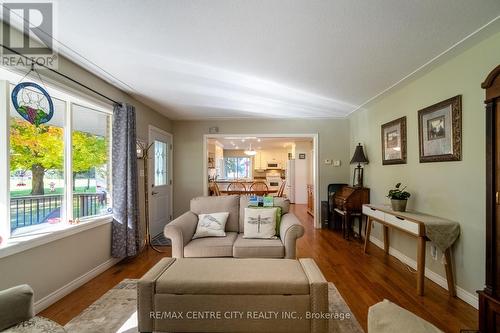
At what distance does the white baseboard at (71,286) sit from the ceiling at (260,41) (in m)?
2.32

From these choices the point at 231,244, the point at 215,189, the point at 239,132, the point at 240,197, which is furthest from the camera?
the point at 215,189

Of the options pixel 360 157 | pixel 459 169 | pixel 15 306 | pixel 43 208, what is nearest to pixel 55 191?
pixel 43 208

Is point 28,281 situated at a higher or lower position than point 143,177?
lower

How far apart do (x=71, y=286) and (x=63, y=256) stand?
0.34 m

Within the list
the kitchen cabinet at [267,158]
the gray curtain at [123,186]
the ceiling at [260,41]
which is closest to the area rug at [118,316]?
the gray curtain at [123,186]

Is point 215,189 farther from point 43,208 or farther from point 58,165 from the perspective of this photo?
point 43,208

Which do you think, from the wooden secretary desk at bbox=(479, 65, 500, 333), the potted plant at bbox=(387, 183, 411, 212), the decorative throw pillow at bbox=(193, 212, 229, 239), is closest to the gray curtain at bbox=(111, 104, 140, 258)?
the decorative throw pillow at bbox=(193, 212, 229, 239)

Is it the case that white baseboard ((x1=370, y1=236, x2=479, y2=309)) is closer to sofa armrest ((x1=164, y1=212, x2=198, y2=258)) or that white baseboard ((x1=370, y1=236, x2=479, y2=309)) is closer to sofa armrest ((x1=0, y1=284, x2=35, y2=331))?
sofa armrest ((x1=164, y1=212, x2=198, y2=258))

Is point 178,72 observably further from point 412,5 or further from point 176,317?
point 176,317

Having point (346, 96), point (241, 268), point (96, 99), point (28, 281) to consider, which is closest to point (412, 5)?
point (346, 96)

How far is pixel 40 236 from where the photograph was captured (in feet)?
6.60

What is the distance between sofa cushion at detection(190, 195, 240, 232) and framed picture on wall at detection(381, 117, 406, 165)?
2.35 metres

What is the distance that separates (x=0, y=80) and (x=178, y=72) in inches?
59.3

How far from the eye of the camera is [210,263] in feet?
6.16
